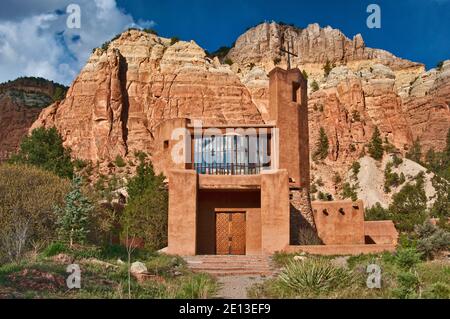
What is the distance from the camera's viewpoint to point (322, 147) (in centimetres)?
6906

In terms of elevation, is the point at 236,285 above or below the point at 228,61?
below

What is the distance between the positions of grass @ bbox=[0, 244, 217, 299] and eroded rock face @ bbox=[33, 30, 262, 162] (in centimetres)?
5125

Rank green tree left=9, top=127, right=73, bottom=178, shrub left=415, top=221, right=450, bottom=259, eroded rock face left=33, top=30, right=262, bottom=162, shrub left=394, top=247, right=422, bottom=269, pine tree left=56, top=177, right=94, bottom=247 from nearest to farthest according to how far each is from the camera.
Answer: shrub left=394, top=247, right=422, bottom=269
pine tree left=56, top=177, right=94, bottom=247
shrub left=415, top=221, right=450, bottom=259
green tree left=9, top=127, right=73, bottom=178
eroded rock face left=33, top=30, right=262, bottom=162

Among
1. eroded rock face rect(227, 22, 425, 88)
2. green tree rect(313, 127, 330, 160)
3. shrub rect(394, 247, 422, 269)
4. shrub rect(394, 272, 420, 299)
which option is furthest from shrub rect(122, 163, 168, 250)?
eroded rock face rect(227, 22, 425, 88)

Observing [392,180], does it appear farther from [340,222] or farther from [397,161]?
[340,222]

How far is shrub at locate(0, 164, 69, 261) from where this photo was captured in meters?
16.6

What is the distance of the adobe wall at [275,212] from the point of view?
1730 centimetres

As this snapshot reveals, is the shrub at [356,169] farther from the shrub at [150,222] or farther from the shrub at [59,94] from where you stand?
the shrub at [150,222]

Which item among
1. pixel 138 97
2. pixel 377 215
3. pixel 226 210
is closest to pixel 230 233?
pixel 226 210

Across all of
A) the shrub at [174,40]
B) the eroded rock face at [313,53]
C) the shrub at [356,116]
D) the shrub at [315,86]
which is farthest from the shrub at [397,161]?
the shrub at [174,40]

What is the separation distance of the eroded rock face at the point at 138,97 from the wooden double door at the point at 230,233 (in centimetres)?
4719

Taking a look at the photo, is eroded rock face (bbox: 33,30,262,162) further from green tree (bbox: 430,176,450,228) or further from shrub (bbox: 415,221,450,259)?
shrub (bbox: 415,221,450,259)

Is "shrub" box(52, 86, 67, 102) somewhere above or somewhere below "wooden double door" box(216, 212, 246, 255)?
above

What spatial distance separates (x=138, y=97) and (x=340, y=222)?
52156 mm
